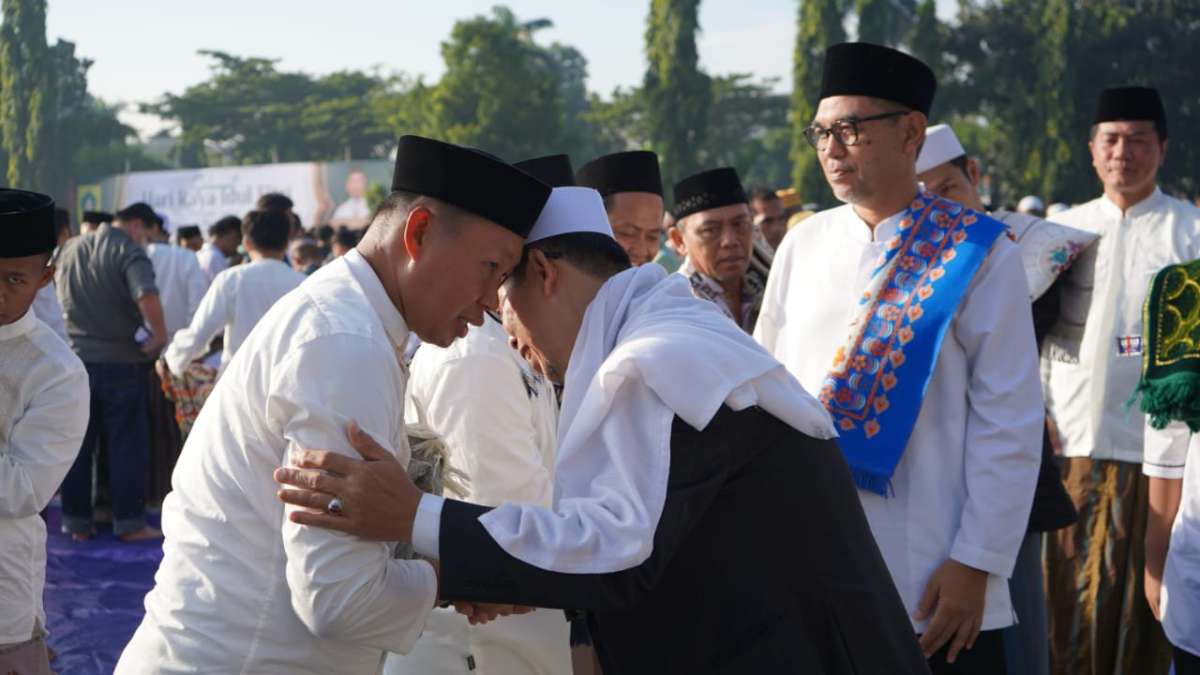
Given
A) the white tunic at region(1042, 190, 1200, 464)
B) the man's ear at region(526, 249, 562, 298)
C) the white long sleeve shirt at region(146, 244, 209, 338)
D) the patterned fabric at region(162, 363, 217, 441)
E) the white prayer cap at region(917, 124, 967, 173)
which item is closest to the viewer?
the man's ear at region(526, 249, 562, 298)

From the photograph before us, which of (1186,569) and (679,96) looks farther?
(679,96)

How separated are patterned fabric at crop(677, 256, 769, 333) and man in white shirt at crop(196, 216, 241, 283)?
6234 mm

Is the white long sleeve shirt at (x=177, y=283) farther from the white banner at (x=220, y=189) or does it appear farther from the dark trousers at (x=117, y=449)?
the white banner at (x=220, y=189)

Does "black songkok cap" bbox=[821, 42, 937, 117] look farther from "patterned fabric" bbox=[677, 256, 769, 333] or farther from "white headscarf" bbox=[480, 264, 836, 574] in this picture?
"patterned fabric" bbox=[677, 256, 769, 333]

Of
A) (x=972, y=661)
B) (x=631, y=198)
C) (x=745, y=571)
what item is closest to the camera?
(x=745, y=571)

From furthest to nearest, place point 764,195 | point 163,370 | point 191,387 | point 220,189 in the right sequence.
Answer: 1. point 220,189
2. point 764,195
3. point 163,370
4. point 191,387

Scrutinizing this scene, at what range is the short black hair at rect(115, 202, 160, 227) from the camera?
10039 mm

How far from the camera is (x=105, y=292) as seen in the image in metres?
8.37

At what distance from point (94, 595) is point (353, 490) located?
566 centimetres

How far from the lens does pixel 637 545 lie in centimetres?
187

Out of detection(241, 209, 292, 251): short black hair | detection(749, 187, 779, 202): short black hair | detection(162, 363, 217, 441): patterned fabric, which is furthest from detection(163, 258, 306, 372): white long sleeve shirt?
detection(749, 187, 779, 202): short black hair

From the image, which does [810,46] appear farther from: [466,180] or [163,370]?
[466,180]

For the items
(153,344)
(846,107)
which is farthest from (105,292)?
(846,107)

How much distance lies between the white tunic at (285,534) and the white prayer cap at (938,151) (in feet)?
8.95
